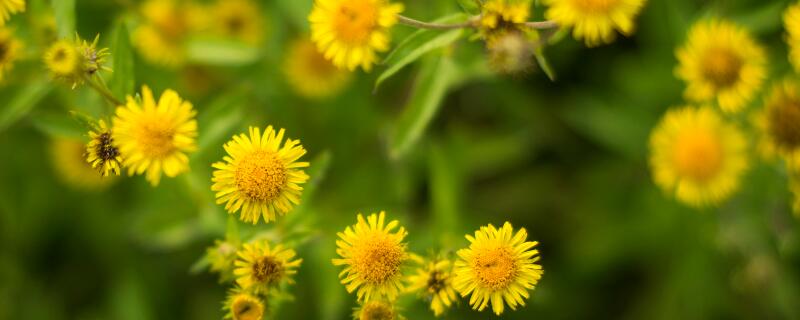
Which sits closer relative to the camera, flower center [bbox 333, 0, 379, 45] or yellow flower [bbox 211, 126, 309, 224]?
yellow flower [bbox 211, 126, 309, 224]

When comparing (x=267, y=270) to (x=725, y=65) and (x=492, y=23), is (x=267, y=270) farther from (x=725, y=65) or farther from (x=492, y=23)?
(x=725, y=65)

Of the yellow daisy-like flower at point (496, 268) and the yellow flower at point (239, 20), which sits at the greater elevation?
the yellow flower at point (239, 20)

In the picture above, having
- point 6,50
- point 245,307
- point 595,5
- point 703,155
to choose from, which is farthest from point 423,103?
point 6,50

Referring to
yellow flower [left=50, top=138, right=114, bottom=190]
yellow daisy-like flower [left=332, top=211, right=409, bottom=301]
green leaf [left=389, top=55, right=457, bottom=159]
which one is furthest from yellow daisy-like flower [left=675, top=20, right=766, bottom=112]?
yellow flower [left=50, top=138, right=114, bottom=190]

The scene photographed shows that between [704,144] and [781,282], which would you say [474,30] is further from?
[781,282]

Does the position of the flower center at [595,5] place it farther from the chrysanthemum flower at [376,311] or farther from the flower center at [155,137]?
the flower center at [155,137]

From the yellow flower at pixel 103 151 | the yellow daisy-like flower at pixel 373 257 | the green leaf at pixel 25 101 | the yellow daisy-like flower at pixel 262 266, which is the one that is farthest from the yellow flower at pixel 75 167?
the yellow daisy-like flower at pixel 373 257

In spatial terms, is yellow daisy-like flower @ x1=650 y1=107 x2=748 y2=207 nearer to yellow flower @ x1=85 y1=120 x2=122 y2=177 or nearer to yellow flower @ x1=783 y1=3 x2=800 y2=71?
yellow flower @ x1=783 y1=3 x2=800 y2=71

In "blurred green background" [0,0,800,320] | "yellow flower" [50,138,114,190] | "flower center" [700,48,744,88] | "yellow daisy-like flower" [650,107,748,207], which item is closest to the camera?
"flower center" [700,48,744,88]
